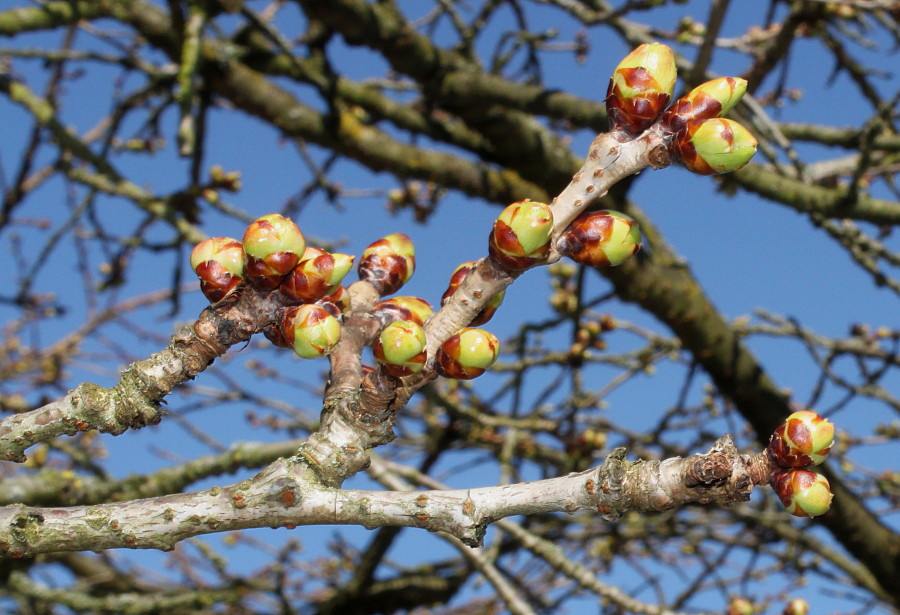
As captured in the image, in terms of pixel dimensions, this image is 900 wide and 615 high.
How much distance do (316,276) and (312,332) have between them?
13cm

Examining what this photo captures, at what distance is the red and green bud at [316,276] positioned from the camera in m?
1.47

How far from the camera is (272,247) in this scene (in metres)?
1.42

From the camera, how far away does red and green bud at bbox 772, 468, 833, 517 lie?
1261mm

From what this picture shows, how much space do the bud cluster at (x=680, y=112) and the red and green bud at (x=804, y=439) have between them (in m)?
0.44

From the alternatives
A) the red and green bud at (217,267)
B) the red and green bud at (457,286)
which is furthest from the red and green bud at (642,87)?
the red and green bud at (217,267)

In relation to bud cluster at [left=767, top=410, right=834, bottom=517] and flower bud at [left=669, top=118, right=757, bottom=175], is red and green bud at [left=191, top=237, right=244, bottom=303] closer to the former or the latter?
flower bud at [left=669, top=118, right=757, bottom=175]

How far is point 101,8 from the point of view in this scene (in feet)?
13.7

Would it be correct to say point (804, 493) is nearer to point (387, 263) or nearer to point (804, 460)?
point (804, 460)

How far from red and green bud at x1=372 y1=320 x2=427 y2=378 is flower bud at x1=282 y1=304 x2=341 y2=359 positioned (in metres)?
0.12

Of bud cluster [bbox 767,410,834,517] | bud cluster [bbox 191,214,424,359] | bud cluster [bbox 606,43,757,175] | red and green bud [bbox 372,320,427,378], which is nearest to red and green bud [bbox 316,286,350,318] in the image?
bud cluster [bbox 191,214,424,359]

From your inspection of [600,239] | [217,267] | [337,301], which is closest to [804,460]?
[600,239]

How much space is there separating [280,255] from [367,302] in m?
0.28

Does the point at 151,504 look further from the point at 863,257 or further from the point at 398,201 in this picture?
the point at 398,201

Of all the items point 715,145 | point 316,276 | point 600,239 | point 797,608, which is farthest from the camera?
point 797,608
